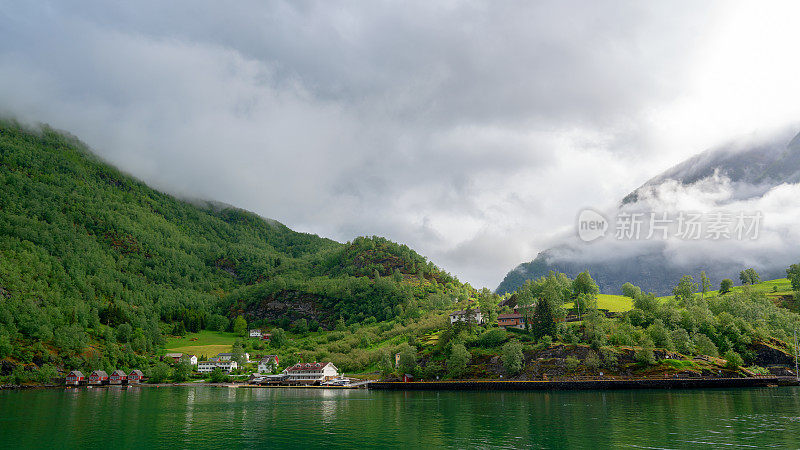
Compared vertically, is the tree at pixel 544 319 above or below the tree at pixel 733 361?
above

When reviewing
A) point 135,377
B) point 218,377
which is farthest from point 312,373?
point 135,377

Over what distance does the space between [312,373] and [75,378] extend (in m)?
75.7

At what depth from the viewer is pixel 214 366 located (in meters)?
186

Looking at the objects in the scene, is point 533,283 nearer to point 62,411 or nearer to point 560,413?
point 560,413

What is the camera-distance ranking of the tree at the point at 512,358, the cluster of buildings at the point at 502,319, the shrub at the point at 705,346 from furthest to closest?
the cluster of buildings at the point at 502,319
the shrub at the point at 705,346
the tree at the point at 512,358

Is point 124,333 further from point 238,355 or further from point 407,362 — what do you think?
point 407,362

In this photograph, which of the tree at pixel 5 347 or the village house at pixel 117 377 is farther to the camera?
the village house at pixel 117 377

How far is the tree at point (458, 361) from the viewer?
392 ft

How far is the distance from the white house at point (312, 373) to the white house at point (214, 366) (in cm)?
3217

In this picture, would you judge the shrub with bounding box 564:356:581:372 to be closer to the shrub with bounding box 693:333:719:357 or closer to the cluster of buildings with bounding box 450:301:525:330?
the cluster of buildings with bounding box 450:301:525:330

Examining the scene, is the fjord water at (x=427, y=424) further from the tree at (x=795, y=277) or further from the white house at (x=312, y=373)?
the tree at (x=795, y=277)

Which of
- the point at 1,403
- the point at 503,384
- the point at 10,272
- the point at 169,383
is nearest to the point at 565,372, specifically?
the point at 503,384

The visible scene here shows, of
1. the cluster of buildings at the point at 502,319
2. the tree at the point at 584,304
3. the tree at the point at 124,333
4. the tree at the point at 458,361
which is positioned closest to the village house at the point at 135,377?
the tree at the point at 124,333

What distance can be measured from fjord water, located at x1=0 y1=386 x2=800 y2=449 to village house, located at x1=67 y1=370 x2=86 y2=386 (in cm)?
7929
